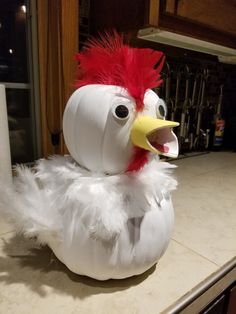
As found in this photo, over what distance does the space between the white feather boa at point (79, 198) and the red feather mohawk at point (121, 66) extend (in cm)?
12

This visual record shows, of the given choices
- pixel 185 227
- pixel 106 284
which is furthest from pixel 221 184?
pixel 106 284

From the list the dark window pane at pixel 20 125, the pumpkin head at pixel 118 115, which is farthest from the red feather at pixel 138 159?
the dark window pane at pixel 20 125

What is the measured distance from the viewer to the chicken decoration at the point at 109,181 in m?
0.36

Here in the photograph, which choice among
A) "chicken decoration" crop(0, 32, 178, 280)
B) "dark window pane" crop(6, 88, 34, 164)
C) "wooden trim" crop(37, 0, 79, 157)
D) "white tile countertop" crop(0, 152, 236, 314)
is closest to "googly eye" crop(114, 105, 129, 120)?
"chicken decoration" crop(0, 32, 178, 280)

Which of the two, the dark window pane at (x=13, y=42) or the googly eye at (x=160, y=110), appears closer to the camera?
the googly eye at (x=160, y=110)

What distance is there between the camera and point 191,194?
33.0 inches

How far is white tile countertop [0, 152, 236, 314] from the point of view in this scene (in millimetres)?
Result: 375

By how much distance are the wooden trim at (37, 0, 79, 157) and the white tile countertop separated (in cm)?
40

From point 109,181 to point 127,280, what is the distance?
18cm

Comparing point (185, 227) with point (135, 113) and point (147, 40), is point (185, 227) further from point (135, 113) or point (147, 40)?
point (147, 40)

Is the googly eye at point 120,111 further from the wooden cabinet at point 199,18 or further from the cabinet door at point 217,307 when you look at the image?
the wooden cabinet at point 199,18

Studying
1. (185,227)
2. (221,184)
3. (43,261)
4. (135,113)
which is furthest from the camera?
(221,184)

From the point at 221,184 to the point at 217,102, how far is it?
669mm

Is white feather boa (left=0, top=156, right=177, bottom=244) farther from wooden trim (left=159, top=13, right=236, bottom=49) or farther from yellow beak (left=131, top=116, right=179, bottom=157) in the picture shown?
wooden trim (left=159, top=13, right=236, bottom=49)
